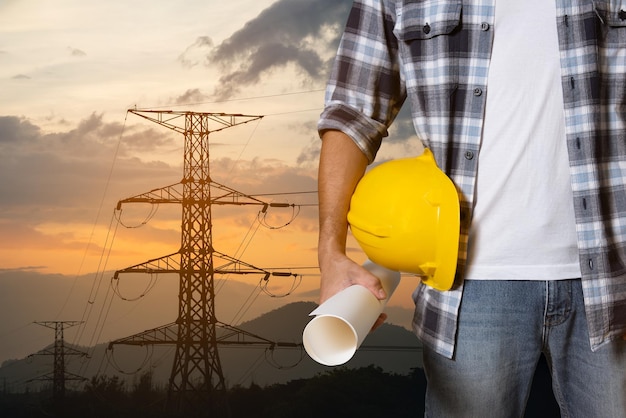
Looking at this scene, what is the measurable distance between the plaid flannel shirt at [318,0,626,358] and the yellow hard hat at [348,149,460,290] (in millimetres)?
48

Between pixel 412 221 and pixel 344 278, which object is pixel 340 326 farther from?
pixel 412 221

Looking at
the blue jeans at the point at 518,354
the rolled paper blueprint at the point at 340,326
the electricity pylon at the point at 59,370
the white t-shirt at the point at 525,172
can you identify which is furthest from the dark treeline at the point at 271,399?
the rolled paper blueprint at the point at 340,326

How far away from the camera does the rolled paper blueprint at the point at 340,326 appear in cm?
98

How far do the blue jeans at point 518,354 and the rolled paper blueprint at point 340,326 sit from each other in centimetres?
21

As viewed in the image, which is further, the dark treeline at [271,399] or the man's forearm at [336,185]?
the dark treeline at [271,399]

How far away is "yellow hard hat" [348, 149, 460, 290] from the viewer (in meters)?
1.13

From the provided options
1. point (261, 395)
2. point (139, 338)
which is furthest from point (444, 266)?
point (261, 395)

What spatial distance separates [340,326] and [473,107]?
43 centimetres

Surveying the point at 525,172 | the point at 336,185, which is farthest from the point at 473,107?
the point at 336,185

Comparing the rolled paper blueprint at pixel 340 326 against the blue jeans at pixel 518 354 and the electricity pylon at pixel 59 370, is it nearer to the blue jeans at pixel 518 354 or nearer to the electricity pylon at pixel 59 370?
the blue jeans at pixel 518 354

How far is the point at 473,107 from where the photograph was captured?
3.99 feet

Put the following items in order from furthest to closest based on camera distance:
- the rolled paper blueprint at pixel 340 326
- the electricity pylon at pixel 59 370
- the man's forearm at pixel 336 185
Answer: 1. the electricity pylon at pixel 59 370
2. the man's forearm at pixel 336 185
3. the rolled paper blueprint at pixel 340 326

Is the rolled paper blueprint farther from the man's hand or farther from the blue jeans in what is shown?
the blue jeans

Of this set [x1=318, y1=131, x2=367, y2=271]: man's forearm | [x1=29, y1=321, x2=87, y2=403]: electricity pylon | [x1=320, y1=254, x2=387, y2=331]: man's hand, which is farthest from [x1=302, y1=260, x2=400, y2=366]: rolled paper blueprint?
[x1=29, y1=321, x2=87, y2=403]: electricity pylon
